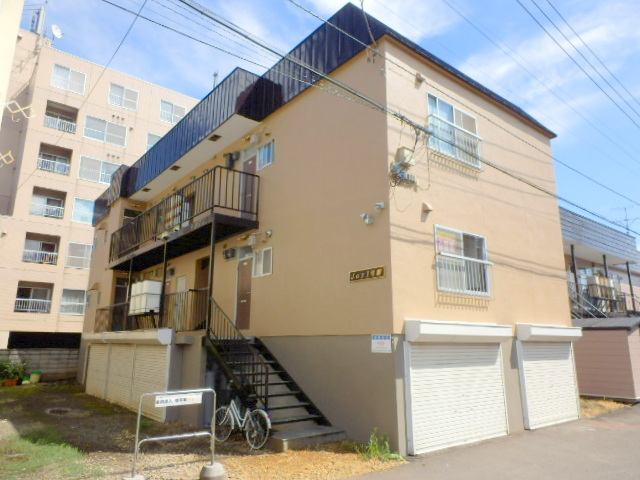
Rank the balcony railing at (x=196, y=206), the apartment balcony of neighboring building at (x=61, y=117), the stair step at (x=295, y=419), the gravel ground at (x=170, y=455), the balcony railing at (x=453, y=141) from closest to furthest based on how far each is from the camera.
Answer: the gravel ground at (x=170, y=455) → the stair step at (x=295, y=419) → the balcony railing at (x=453, y=141) → the balcony railing at (x=196, y=206) → the apartment balcony of neighboring building at (x=61, y=117)

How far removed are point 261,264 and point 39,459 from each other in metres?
5.92

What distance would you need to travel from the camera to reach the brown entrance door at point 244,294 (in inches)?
457

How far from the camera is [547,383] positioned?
10.7 meters

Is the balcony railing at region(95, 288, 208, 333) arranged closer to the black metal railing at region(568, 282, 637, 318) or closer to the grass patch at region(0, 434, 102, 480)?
the grass patch at region(0, 434, 102, 480)

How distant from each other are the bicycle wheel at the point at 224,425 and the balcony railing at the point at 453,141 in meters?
6.76

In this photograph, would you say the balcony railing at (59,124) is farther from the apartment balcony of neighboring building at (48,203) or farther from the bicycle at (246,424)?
the bicycle at (246,424)

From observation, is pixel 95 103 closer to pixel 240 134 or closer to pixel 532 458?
pixel 240 134

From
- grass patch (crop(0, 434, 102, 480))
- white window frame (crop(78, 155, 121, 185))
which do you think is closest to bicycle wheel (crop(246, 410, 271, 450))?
grass patch (crop(0, 434, 102, 480))

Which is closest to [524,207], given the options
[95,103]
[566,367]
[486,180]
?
[486,180]

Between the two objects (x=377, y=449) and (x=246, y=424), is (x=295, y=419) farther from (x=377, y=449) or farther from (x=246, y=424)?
(x=377, y=449)

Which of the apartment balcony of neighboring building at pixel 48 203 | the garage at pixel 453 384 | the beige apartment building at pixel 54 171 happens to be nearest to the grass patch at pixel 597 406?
the garage at pixel 453 384

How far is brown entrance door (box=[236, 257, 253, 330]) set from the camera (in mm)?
11602

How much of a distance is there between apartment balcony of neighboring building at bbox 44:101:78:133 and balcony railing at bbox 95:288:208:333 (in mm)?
20543

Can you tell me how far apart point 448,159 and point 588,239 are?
11747 millimetres
